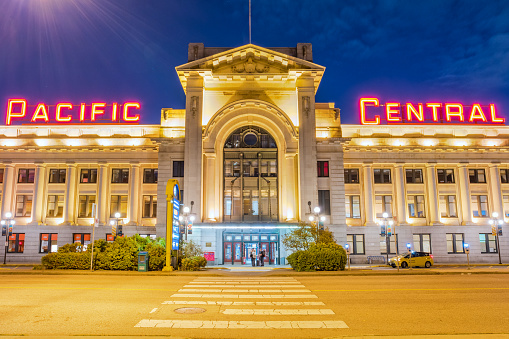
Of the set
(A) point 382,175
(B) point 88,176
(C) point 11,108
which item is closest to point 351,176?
(A) point 382,175

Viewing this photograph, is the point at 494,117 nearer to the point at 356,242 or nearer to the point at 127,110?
the point at 356,242

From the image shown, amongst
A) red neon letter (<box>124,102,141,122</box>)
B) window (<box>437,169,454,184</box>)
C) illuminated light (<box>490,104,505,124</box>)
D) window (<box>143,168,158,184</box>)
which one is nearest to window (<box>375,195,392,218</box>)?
window (<box>437,169,454,184</box>)

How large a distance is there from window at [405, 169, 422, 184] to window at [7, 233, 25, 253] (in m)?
47.4

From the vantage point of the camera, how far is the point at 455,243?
46.2 metres

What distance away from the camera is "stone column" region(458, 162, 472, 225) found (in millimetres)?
46562

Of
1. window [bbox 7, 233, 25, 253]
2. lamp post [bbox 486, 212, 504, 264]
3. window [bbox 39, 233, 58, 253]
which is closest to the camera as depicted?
lamp post [bbox 486, 212, 504, 264]

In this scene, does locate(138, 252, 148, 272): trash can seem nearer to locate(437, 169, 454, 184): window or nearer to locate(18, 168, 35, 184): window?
locate(18, 168, 35, 184): window

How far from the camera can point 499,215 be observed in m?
46.4

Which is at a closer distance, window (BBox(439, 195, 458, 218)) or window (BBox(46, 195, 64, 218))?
window (BBox(46, 195, 64, 218))

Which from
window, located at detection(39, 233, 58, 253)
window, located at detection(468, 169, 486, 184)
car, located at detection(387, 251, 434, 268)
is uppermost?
window, located at detection(468, 169, 486, 184)

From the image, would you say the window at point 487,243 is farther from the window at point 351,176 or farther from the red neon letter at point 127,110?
the red neon letter at point 127,110

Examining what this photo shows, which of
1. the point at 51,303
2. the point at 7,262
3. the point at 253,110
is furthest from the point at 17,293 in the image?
the point at 7,262

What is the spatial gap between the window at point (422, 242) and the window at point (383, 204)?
13.8ft

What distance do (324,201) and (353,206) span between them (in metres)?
6.10
